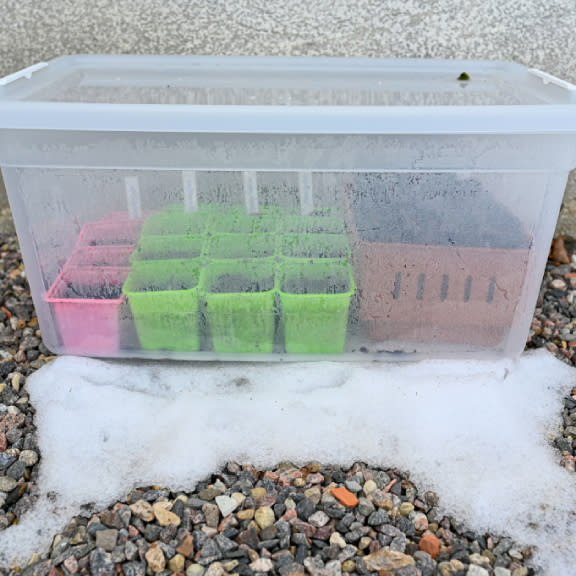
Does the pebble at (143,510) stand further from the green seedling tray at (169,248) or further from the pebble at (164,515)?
the green seedling tray at (169,248)

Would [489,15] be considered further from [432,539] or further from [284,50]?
[432,539]

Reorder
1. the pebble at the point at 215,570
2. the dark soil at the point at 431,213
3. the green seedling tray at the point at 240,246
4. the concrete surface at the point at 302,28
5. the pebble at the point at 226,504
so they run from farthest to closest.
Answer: the concrete surface at the point at 302,28 < the green seedling tray at the point at 240,246 < the dark soil at the point at 431,213 < the pebble at the point at 226,504 < the pebble at the point at 215,570

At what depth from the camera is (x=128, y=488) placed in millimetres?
1044

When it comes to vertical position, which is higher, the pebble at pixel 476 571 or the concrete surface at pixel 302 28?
the concrete surface at pixel 302 28

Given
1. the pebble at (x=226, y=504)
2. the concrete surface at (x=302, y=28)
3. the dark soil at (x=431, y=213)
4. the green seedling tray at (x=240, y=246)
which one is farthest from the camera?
the concrete surface at (x=302, y=28)

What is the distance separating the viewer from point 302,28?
163 cm

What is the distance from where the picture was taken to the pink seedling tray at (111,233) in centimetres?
124

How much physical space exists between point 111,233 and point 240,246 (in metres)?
0.28

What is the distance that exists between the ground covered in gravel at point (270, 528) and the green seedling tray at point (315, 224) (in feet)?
1.54

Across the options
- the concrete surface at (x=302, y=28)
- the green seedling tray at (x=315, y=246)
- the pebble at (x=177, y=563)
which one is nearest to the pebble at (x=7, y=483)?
the pebble at (x=177, y=563)

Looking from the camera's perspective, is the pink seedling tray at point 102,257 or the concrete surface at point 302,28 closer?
the pink seedling tray at point 102,257

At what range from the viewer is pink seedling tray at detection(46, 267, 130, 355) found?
1.28 m

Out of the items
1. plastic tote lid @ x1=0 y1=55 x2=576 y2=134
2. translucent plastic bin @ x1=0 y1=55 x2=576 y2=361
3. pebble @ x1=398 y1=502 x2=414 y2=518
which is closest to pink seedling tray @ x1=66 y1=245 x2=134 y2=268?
translucent plastic bin @ x1=0 y1=55 x2=576 y2=361

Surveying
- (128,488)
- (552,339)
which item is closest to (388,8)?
(552,339)
